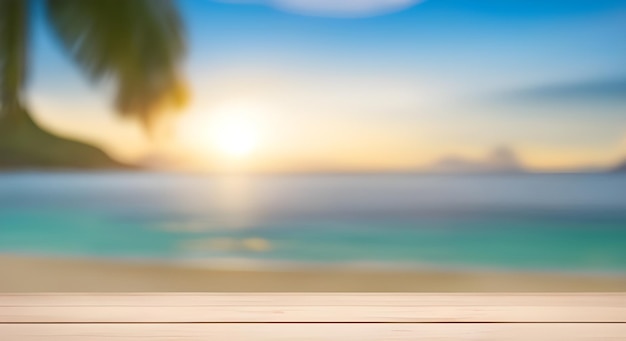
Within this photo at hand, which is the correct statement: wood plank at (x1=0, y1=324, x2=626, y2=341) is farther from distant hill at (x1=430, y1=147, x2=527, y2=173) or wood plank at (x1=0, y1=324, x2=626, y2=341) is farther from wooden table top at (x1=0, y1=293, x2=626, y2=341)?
distant hill at (x1=430, y1=147, x2=527, y2=173)

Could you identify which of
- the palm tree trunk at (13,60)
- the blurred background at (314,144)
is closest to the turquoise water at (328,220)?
the blurred background at (314,144)

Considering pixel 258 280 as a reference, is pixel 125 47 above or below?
above

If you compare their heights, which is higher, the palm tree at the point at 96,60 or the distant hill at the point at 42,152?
the palm tree at the point at 96,60

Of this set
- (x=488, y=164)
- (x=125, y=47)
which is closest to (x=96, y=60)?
(x=125, y=47)

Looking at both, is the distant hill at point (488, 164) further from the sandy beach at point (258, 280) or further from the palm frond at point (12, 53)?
the palm frond at point (12, 53)

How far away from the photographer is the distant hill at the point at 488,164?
0.97 m

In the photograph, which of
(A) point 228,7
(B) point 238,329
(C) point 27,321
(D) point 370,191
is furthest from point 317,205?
(C) point 27,321

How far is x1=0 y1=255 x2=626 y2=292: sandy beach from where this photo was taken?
0.95 metres

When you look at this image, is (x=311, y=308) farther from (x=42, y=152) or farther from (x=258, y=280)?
(x=42, y=152)

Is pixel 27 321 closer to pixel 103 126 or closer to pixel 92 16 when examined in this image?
pixel 103 126

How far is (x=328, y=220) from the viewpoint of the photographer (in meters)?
0.97

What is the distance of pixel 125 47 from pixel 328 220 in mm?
438

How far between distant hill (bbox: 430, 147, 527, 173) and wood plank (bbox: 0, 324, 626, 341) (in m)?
0.25

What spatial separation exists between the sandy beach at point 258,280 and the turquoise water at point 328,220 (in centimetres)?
2
